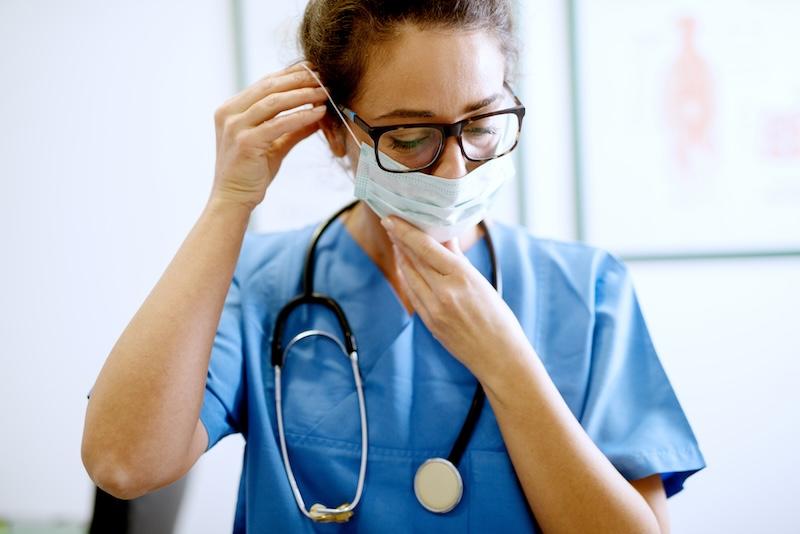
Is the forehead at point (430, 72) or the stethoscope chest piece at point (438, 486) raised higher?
the forehead at point (430, 72)

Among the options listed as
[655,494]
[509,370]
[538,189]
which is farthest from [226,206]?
[538,189]

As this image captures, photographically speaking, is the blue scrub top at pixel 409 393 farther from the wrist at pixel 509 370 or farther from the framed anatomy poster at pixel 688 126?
the framed anatomy poster at pixel 688 126

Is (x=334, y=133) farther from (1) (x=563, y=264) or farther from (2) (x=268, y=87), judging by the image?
(1) (x=563, y=264)

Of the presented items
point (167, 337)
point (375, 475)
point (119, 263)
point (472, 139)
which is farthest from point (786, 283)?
point (119, 263)

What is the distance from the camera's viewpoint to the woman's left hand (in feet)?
2.95

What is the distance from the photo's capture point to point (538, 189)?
5.51 ft

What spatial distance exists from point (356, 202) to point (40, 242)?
3.89 ft

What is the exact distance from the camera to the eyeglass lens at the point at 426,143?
950mm

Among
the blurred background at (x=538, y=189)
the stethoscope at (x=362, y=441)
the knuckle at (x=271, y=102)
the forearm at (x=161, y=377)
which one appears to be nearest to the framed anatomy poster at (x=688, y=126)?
the blurred background at (x=538, y=189)

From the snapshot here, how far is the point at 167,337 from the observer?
901mm

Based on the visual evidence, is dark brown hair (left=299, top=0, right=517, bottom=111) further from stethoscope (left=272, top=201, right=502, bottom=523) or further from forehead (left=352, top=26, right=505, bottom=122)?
stethoscope (left=272, top=201, right=502, bottom=523)

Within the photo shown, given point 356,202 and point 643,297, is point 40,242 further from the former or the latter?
point 643,297

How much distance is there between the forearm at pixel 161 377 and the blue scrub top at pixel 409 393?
0.08m

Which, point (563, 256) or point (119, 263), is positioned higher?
point (563, 256)
